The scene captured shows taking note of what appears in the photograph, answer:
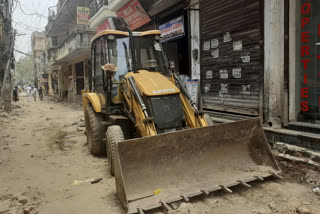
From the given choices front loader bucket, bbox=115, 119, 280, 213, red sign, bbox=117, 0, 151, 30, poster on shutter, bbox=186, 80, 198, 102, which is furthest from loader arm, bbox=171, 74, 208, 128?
red sign, bbox=117, 0, 151, 30

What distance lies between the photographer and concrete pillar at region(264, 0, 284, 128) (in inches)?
192

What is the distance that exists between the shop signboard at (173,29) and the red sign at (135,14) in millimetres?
1098

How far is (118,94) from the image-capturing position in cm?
510

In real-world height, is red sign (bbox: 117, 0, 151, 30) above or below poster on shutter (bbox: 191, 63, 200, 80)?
above

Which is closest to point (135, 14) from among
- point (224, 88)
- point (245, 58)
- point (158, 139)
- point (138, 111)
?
point (224, 88)

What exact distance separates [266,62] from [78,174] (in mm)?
4160

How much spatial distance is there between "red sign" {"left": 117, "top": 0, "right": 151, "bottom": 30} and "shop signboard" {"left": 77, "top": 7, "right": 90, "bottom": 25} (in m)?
6.30

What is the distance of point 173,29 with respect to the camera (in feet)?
28.9

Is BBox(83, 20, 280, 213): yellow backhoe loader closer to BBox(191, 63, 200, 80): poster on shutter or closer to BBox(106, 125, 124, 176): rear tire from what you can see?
BBox(106, 125, 124, 176): rear tire

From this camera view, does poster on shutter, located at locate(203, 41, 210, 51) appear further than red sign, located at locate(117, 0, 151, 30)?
No

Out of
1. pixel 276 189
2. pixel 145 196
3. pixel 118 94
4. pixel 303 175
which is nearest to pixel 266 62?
pixel 303 175

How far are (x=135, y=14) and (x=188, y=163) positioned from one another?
8.69 m

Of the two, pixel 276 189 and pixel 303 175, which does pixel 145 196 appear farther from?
pixel 303 175

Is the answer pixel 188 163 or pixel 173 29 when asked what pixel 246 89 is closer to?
pixel 188 163
